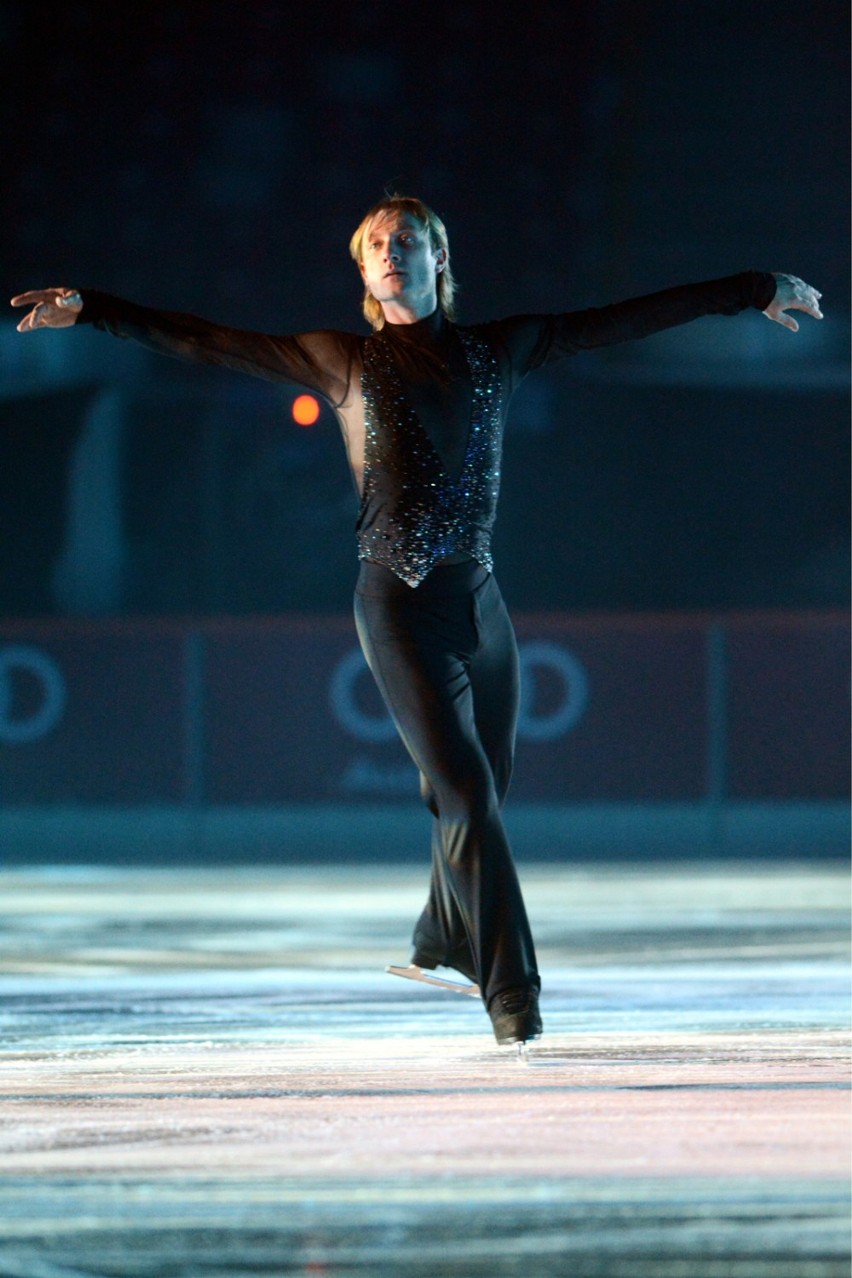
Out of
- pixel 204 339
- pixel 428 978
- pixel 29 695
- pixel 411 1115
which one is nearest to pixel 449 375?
pixel 204 339

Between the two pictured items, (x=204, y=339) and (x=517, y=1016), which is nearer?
(x=517, y=1016)

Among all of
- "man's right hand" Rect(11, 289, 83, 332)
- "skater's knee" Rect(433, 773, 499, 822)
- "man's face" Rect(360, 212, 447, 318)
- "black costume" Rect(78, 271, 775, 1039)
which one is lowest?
"skater's knee" Rect(433, 773, 499, 822)

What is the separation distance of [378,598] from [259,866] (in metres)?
9.31

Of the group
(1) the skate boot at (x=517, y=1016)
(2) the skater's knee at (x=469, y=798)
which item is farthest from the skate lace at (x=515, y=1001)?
(2) the skater's knee at (x=469, y=798)

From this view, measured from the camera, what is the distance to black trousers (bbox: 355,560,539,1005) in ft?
17.1

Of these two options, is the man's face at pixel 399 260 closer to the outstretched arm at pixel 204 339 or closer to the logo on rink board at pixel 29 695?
the outstretched arm at pixel 204 339

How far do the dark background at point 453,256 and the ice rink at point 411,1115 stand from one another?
13685mm

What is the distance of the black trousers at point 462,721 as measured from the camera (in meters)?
5.21

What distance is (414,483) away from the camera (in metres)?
5.41

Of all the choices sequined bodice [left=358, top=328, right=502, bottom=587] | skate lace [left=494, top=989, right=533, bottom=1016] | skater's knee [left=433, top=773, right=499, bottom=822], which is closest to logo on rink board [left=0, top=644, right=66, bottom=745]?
sequined bodice [left=358, top=328, right=502, bottom=587]

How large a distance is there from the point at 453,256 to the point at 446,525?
1650 cm

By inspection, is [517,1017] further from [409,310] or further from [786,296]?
[786,296]

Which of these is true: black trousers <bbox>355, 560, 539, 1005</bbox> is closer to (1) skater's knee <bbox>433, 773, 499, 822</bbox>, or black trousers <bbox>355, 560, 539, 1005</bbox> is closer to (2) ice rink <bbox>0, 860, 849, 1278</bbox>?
(1) skater's knee <bbox>433, 773, 499, 822</bbox>

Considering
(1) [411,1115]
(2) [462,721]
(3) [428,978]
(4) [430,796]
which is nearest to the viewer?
(1) [411,1115]
